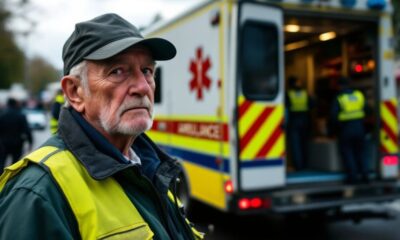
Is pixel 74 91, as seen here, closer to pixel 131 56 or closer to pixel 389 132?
→ pixel 131 56

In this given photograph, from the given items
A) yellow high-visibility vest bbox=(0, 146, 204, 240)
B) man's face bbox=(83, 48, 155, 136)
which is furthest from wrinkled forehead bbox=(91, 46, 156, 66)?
yellow high-visibility vest bbox=(0, 146, 204, 240)

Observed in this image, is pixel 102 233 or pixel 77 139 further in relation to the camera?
pixel 77 139

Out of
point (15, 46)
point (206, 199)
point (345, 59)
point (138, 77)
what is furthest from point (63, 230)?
point (15, 46)

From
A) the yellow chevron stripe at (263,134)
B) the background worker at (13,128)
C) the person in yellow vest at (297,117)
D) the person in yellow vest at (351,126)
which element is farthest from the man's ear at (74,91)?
the background worker at (13,128)

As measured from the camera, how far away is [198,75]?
5070 millimetres

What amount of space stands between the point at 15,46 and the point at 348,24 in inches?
1409

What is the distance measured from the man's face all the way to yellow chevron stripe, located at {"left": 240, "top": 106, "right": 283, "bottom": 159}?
9.61 ft

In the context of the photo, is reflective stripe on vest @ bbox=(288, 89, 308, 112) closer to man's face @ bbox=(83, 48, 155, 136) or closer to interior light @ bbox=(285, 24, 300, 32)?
interior light @ bbox=(285, 24, 300, 32)

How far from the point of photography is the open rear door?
175 inches

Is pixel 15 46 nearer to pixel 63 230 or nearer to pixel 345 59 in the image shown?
pixel 345 59

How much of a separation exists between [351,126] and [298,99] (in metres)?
1.31

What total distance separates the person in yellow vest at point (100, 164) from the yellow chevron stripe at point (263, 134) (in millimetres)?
2721

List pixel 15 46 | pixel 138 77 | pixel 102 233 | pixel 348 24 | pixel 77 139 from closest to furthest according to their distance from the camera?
pixel 102 233
pixel 77 139
pixel 138 77
pixel 348 24
pixel 15 46

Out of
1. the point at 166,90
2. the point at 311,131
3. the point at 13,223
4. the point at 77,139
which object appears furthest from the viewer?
the point at 311,131
